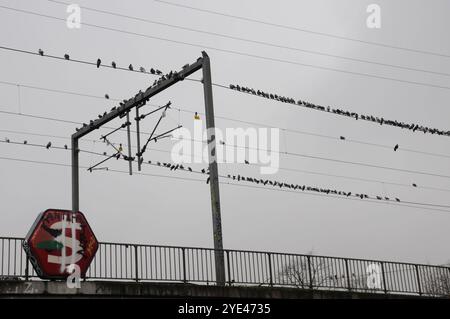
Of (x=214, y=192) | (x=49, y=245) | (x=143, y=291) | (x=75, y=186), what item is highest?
(x=75, y=186)

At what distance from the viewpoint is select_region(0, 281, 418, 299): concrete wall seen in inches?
679

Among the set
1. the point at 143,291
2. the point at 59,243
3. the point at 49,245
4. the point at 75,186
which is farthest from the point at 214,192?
the point at 75,186

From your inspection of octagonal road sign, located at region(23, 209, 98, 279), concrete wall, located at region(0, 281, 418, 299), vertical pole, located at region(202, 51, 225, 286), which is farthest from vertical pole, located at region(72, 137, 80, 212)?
concrete wall, located at region(0, 281, 418, 299)

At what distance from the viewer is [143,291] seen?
19375 mm

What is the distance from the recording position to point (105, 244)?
21.3 m

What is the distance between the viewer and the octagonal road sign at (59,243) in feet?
62.2

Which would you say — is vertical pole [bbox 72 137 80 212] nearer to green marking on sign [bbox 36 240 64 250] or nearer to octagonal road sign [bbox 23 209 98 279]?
octagonal road sign [bbox 23 209 98 279]

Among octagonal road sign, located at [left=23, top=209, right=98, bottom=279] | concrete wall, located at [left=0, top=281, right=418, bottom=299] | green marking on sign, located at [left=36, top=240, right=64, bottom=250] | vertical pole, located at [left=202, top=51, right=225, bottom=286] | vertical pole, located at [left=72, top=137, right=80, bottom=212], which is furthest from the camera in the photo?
vertical pole, located at [left=72, top=137, right=80, bottom=212]

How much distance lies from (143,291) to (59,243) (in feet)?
8.73

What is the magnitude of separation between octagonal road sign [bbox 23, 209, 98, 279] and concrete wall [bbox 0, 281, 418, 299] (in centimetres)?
92

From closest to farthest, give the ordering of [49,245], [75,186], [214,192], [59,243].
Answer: [49,245] < [59,243] < [214,192] < [75,186]

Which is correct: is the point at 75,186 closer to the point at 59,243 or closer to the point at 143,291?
the point at 59,243

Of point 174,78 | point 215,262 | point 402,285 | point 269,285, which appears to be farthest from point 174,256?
point 402,285

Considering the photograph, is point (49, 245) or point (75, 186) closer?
point (49, 245)
